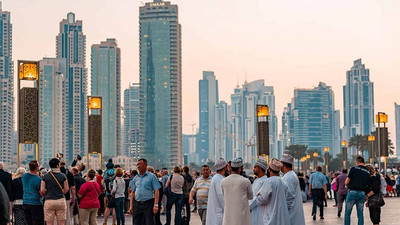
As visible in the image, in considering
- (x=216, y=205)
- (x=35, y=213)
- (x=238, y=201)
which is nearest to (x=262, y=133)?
(x=35, y=213)

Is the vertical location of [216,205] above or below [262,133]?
below

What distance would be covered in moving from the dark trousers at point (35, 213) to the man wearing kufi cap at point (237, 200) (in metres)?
5.87

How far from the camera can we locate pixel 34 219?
50.5 feet

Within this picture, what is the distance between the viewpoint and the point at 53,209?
1523cm

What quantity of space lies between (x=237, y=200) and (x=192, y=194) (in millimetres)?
4485

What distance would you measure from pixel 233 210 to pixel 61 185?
5.55 metres

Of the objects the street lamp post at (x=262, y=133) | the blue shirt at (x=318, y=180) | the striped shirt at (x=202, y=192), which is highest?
the street lamp post at (x=262, y=133)

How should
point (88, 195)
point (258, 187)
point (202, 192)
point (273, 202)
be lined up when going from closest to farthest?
point (273, 202) < point (258, 187) < point (202, 192) < point (88, 195)

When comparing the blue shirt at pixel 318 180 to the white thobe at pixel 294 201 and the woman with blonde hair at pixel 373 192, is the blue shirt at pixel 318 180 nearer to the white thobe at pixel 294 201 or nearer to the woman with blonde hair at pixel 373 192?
the woman with blonde hair at pixel 373 192

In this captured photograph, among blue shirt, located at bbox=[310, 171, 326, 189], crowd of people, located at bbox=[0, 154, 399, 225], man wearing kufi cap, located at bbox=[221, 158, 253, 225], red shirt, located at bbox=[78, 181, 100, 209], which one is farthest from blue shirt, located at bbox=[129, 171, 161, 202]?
blue shirt, located at bbox=[310, 171, 326, 189]

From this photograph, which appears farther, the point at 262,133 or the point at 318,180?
the point at 262,133

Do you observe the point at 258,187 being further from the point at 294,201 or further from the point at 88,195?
the point at 88,195

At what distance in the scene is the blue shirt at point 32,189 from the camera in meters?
15.3

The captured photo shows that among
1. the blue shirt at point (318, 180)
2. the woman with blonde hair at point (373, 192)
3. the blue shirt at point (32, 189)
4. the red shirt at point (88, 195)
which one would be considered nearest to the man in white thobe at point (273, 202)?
the blue shirt at point (32, 189)
